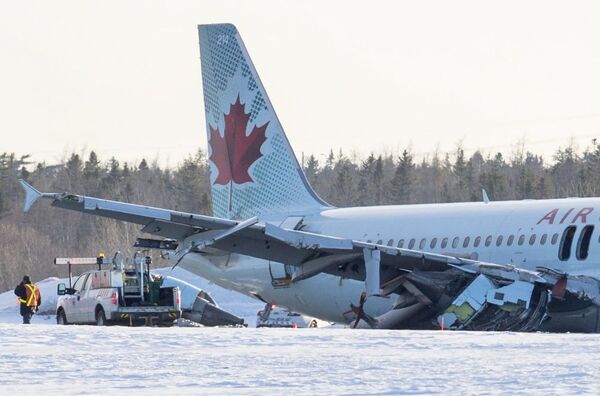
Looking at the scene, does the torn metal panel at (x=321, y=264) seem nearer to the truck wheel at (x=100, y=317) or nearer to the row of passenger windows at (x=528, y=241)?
the row of passenger windows at (x=528, y=241)

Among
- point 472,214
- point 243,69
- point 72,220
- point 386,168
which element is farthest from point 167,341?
point 386,168

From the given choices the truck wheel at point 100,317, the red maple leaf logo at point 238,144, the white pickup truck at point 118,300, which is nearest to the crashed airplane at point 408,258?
the white pickup truck at point 118,300

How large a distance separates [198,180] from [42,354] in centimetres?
11110

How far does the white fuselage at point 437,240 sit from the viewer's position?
28.3 metres

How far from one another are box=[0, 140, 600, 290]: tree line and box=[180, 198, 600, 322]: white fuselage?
60.9 meters

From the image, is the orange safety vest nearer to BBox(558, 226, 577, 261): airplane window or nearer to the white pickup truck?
the white pickup truck

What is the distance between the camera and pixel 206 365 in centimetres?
1741

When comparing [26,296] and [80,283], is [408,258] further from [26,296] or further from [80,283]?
[80,283]

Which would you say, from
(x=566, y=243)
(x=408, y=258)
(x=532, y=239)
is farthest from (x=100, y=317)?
(x=566, y=243)

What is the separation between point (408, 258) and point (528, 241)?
7.80 feet

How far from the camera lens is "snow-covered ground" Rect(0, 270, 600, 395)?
50.5 feet

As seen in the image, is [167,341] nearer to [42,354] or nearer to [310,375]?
[42,354]

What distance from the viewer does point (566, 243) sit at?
2819cm

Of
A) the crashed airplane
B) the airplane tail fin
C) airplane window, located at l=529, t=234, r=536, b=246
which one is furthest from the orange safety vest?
airplane window, located at l=529, t=234, r=536, b=246
